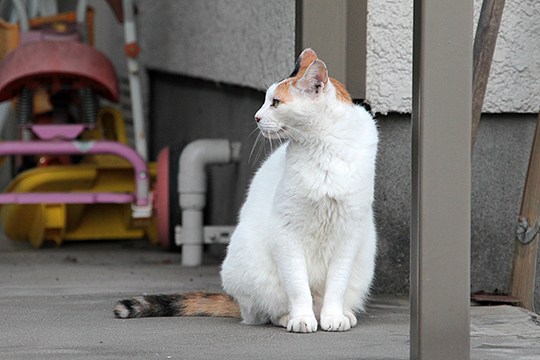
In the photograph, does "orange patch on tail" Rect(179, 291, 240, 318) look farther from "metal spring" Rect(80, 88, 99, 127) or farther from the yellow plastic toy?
"metal spring" Rect(80, 88, 99, 127)

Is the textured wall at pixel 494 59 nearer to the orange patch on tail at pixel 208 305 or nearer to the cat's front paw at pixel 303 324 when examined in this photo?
the orange patch on tail at pixel 208 305

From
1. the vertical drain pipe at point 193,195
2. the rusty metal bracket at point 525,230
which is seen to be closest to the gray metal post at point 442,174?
the rusty metal bracket at point 525,230

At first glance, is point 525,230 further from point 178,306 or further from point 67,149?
point 67,149

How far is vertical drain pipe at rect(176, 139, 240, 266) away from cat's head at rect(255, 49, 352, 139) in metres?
1.84

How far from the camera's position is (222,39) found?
5.87 metres

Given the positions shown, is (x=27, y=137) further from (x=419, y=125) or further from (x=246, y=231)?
(x=419, y=125)

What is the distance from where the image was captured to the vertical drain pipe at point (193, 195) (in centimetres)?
518

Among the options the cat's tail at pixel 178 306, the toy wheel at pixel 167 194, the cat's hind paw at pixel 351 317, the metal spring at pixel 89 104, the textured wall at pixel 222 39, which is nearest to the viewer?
the cat's hind paw at pixel 351 317

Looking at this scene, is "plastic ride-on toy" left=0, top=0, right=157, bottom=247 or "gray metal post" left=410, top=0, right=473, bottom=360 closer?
"gray metal post" left=410, top=0, right=473, bottom=360

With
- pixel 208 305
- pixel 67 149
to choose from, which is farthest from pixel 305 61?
pixel 67 149

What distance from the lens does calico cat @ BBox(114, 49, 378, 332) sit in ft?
11.1

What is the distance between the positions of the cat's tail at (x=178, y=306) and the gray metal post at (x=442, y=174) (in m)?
1.18

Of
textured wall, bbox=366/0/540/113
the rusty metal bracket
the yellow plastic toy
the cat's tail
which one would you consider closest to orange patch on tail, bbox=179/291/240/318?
the cat's tail

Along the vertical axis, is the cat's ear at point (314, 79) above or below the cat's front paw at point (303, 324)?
above
